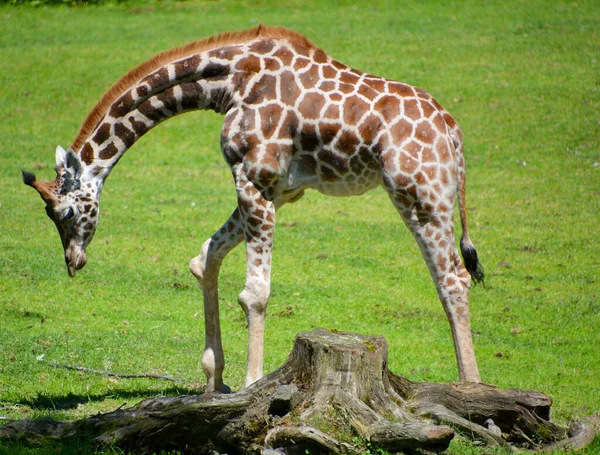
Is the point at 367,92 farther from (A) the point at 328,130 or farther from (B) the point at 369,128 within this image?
(A) the point at 328,130

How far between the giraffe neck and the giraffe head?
12 centimetres

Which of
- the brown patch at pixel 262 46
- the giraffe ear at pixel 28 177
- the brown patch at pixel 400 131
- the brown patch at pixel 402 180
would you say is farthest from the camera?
the brown patch at pixel 262 46

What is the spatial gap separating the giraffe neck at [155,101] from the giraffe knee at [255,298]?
1.67 meters

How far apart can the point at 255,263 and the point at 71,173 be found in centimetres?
189

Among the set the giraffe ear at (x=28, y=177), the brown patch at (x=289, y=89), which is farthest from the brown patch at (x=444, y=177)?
the giraffe ear at (x=28, y=177)

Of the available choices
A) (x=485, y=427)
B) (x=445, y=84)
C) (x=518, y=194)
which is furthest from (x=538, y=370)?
(x=445, y=84)

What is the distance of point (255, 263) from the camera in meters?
7.74

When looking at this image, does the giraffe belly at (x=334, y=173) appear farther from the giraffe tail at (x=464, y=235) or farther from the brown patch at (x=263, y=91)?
the giraffe tail at (x=464, y=235)

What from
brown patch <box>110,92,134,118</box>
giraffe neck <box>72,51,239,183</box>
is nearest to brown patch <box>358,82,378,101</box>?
giraffe neck <box>72,51,239,183</box>

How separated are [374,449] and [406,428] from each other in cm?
26

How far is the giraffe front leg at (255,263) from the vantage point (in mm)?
7664

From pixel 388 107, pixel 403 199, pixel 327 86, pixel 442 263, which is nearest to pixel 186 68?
pixel 327 86

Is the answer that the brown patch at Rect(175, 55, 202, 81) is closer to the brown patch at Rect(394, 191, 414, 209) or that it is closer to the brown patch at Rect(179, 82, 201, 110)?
the brown patch at Rect(179, 82, 201, 110)

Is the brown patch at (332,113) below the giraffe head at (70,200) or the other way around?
the other way around
